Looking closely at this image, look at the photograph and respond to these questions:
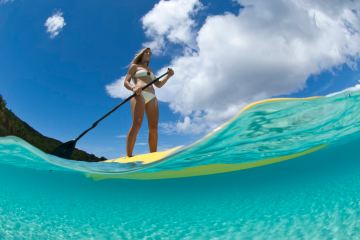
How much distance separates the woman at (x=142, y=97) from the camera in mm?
6605

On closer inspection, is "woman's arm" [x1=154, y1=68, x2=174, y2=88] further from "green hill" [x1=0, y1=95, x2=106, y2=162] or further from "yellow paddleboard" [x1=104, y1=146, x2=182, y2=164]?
"green hill" [x1=0, y1=95, x2=106, y2=162]

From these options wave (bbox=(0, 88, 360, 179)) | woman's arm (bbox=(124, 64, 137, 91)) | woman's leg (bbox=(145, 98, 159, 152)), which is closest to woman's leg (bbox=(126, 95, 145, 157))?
woman's leg (bbox=(145, 98, 159, 152))

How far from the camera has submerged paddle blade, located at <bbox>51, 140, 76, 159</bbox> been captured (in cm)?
807

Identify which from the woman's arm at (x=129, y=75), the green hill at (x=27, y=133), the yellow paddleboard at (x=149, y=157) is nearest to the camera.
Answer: the woman's arm at (x=129, y=75)

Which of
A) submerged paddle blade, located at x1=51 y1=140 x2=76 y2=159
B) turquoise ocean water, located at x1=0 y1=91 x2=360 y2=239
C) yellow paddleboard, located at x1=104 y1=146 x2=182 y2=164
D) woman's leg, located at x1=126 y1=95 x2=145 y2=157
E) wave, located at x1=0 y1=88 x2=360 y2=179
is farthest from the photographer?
submerged paddle blade, located at x1=51 y1=140 x2=76 y2=159

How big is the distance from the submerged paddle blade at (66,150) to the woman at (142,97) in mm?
1864

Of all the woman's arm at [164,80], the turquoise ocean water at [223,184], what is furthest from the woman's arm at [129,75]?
the turquoise ocean water at [223,184]

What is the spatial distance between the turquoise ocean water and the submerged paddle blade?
0.73 meters

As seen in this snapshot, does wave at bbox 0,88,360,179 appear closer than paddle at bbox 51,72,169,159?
No

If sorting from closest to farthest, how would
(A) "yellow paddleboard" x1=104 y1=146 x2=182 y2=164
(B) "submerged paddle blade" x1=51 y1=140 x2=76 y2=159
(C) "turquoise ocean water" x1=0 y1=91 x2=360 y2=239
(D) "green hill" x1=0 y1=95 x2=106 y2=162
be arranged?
1. (A) "yellow paddleboard" x1=104 y1=146 x2=182 y2=164
2. (C) "turquoise ocean water" x1=0 y1=91 x2=360 y2=239
3. (B) "submerged paddle blade" x1=51 y1=140 x2=76 y2=159
4. (D) "green hill" x1=0 y1=95 x2=106 y2=162

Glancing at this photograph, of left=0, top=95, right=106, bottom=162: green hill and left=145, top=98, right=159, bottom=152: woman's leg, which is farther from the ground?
left=0, top=95, right=106, bottom=162: green hill

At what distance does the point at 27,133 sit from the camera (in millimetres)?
16312

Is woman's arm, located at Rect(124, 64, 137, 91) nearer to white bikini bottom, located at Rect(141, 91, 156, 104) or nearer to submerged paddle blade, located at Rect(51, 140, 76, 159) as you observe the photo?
white bikini bottom, located at Rect(141, 91, 156, 104)

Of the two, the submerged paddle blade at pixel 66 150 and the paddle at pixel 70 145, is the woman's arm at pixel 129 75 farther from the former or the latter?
the submerged paddle blade at pixel 66 150
